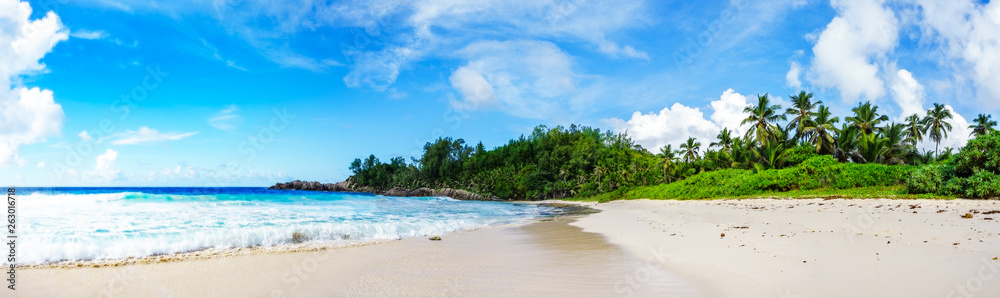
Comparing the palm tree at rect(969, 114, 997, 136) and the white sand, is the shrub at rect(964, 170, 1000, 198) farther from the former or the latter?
the palm tree at rect(969, 114, 997, 136)

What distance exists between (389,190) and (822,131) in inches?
3055

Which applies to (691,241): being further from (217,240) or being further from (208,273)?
(217,240)

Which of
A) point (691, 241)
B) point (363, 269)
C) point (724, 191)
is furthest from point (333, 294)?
point (724, 191)

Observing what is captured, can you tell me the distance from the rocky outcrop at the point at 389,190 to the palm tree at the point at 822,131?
47188 mm

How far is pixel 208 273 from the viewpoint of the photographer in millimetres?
5805

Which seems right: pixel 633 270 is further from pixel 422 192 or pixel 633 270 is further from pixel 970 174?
pixel 422 192

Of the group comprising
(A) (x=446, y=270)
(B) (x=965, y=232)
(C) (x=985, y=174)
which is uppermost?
(C) (x=985, y=174)

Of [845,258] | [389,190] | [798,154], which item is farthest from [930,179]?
[389,190]

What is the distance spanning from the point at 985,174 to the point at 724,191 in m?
16.5

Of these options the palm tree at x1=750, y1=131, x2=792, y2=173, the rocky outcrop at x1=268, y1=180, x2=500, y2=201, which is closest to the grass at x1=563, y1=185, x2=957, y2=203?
the palm tree at x1=750, y1=131, x2=792, y2=173

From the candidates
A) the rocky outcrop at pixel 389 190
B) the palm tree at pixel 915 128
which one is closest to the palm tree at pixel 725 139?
→ the palm tree at pixel 915 128

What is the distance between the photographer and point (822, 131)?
3703 cm

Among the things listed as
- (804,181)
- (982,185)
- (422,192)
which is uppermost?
(982,185)

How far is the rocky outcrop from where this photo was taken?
7588 cm
